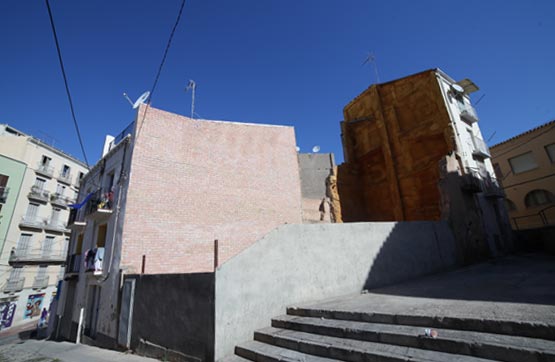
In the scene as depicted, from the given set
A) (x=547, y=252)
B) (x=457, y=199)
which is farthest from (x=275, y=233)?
(x=547, y=252)

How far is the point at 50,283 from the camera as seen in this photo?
22.2 m

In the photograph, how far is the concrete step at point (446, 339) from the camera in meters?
2.46

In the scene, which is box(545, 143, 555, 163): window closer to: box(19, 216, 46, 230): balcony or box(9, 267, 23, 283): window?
box(19, 216, 46, 230): balcony

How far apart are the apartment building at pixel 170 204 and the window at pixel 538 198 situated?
18919 millimetres

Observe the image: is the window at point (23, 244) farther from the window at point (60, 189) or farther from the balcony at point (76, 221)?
the balcony at point (76, 221)

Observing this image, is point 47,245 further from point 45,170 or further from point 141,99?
point 141,99

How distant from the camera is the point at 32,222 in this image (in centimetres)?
2130

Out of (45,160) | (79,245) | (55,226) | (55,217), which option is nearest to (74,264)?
(79,245)

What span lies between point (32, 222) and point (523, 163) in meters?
40.9

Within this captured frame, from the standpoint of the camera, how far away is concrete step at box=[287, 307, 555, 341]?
2.68 m

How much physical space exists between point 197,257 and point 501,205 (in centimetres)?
1547

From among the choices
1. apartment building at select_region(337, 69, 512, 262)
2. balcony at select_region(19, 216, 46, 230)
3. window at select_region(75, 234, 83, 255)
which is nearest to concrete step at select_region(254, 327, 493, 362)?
apartment building at select_region(337, 69, 512, 262)

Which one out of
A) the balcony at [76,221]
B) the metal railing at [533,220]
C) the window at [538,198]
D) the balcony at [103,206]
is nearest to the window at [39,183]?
the balcony at [76,221]

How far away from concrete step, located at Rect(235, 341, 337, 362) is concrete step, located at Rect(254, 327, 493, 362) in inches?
3.4
